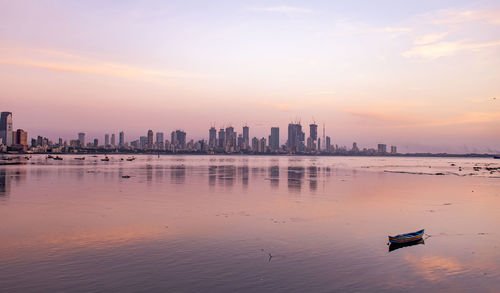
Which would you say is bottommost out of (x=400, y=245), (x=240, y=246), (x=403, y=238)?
(x=400, y=245)

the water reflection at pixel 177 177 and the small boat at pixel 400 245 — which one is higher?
the water reflection at pixel 177 177

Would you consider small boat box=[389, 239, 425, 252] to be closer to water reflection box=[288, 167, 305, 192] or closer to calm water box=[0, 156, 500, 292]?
calm water box=[0, 156, 500, 292]

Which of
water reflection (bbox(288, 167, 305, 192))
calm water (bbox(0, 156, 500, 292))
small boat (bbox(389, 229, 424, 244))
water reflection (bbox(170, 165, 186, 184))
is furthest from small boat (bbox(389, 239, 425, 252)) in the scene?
water reflection (bbox(170, 165, 186, 184))

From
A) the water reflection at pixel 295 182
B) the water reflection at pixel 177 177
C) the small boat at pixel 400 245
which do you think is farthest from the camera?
the water reflection at pixel 177 177

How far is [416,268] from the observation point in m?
20.4

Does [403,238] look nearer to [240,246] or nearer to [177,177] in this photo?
[240,246]

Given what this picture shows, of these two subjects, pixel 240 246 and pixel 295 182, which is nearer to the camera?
pixel 240 246

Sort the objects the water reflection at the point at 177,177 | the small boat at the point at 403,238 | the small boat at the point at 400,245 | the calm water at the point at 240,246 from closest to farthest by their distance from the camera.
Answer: the calm water at the point at 240,246
the small boat at the point at 400,245
the small boat at the point at 403,238
the water reflection at the point at 177,177

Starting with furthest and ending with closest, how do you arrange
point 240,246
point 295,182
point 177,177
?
point 177,177, point 295,182, point 240,246

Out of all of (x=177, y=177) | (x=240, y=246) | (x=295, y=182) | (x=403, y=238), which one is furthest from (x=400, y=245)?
(x=177, y=177)

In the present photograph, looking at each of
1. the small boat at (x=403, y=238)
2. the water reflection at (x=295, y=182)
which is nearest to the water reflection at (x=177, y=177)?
the water reflection at (x=295, y=182)

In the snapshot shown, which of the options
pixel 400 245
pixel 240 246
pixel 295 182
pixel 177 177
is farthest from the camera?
pixel 177 177

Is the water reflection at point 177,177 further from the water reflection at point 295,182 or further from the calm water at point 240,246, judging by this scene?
the calm water at point 240,246

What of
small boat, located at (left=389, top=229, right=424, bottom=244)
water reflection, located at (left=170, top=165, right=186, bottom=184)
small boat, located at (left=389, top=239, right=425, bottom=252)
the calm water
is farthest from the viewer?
water reflection, located at (left=170, top=165, right=186, bottom=184)
